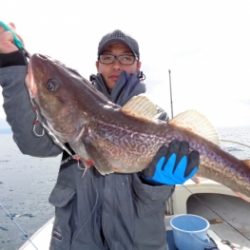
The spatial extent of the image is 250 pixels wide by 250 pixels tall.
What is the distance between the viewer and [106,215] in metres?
3.39

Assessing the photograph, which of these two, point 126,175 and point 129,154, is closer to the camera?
point 129,154

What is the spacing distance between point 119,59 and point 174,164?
1759 millimetres

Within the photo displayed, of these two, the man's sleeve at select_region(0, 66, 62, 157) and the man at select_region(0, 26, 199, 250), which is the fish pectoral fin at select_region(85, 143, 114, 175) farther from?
the man's sleeve at select_region(0, 66, 62, 157)

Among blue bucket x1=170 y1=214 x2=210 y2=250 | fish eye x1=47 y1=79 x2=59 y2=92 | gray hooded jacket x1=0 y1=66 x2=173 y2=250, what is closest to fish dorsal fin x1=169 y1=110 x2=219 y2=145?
gray hooded jacket x1=0 y1=66 x2=173 y2=250

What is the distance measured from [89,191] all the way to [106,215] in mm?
325

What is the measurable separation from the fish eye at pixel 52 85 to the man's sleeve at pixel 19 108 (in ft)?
1.02

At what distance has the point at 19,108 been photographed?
9.84 feet

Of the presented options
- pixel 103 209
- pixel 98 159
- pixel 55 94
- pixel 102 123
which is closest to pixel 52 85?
pixel 55 94

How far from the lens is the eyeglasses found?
4176 mm

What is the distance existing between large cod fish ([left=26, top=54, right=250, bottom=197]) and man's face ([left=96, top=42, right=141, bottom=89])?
1173 mm

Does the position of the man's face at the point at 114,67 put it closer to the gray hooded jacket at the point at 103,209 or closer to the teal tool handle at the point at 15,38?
the gray hooded jacket at the point at 103,209

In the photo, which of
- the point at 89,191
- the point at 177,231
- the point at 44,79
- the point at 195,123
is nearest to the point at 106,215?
the point at 89,191

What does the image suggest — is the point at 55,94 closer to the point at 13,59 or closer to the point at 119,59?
the point at 13,59

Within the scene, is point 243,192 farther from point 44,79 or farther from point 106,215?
point 44,79
